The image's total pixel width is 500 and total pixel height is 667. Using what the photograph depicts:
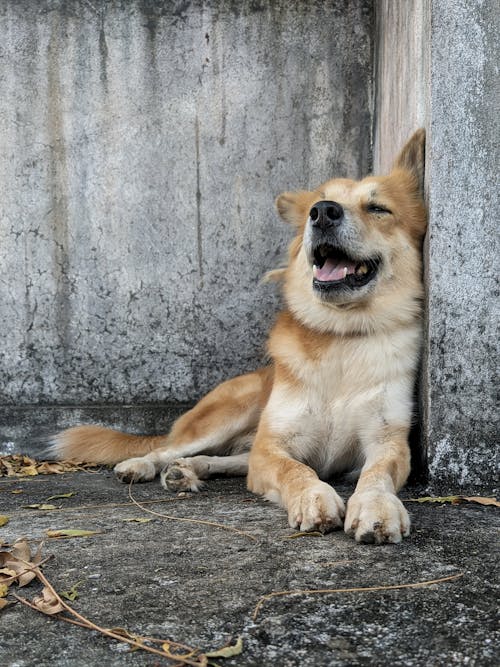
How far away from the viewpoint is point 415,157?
12.0 ft

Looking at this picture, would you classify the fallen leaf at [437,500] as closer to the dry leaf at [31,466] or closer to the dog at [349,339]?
the dog at [349,339]

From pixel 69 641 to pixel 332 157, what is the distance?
3.69 m

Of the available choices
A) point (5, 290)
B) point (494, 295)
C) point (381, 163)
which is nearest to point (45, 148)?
point (5, 290)

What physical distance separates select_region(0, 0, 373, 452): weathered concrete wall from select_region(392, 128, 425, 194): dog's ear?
1.23m

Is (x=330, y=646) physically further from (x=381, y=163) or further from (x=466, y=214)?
(x=381, y=163)

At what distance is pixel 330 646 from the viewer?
1847 mm

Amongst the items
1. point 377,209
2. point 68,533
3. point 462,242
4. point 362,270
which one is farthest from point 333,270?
point 68,533

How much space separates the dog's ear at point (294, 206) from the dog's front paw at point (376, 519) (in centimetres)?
185

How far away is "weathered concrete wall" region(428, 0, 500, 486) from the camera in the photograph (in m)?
3.34

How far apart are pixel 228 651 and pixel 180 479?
201 cm

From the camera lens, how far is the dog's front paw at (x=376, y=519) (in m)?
2.59

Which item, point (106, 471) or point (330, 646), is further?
point (106, 471)

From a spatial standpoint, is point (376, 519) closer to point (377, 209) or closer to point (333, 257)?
point (333, 257)

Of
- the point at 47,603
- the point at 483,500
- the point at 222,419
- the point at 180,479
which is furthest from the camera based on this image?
the point at 222,419
